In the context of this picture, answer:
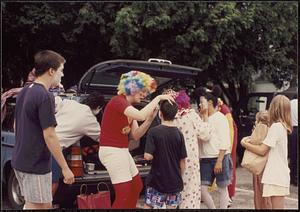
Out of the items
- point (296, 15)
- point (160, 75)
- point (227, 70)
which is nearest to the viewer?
point (160, 75)

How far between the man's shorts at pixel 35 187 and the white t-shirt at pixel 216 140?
7.98 ft

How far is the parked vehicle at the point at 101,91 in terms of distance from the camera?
5.84 metres

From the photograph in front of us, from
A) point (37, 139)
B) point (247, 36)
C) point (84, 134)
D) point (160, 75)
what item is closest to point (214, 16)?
point (247, 36)

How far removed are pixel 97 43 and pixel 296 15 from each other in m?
5.31

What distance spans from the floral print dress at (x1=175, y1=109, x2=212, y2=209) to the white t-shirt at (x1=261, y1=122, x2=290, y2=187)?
0.76 meters

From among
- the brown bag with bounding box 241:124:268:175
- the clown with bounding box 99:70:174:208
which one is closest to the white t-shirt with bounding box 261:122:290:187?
the brown bag with bounding box 241:124:268:175

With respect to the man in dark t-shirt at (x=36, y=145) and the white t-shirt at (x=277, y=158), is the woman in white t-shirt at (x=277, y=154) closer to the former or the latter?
the white t-shirt at (x=277, y=158)

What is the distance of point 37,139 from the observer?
4.05m

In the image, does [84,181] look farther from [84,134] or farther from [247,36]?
[247,36]

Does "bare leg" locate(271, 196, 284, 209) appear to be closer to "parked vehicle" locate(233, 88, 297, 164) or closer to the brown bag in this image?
the brown bag

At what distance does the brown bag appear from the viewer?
5.30m

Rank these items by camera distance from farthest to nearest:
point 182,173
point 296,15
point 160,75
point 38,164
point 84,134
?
point 296,15, point 160,75, point 84,134, point 182,173, point 38,164

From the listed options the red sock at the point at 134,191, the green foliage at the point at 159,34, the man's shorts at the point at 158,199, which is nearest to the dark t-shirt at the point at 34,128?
the red sock at the point at 134,191

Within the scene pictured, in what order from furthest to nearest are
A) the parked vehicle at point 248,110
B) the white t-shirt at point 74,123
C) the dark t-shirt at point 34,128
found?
the parked vehicle at point 248,110 < the white t-shirt at point 74,123 < the dark t-shirt at point 34,128
